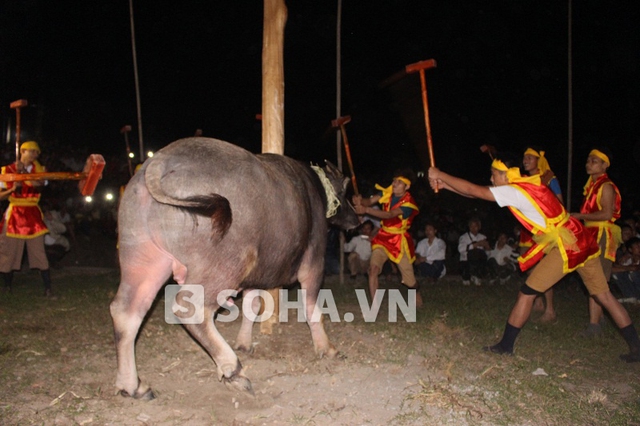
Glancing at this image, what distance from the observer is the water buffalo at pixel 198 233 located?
370 centimetres

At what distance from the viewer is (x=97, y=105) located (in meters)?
18.2

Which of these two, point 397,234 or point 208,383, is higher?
point 397,234

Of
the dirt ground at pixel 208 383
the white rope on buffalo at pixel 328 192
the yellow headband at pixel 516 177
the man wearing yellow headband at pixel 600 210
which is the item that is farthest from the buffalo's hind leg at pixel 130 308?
the man wearing yellow headband at pixel 600 210

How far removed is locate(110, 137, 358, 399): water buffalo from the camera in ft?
12.1


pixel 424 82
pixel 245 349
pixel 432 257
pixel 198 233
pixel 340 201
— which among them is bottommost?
pixel 432 257

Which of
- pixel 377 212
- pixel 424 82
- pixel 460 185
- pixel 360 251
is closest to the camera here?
pixel 460 185

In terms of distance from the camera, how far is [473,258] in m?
10.3

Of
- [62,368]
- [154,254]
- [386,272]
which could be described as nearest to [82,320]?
[62,368]

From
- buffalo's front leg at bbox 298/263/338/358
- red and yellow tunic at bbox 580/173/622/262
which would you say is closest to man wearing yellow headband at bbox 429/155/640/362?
red and yellow tunic at bbox 580/173/622/262

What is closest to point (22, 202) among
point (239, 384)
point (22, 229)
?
point (22, 229)

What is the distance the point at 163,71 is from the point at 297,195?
45.5ft

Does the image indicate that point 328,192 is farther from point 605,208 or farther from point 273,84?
point 605,208

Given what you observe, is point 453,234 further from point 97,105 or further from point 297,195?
point 97,105

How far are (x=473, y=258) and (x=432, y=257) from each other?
0.83 metres
